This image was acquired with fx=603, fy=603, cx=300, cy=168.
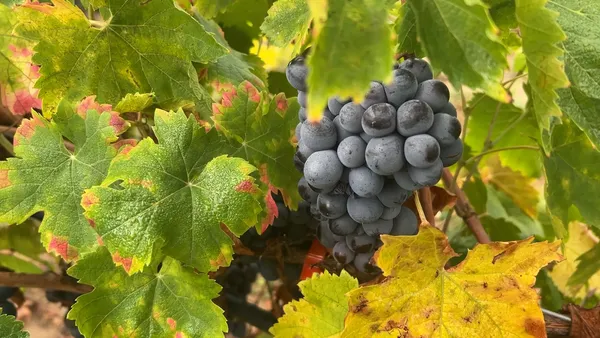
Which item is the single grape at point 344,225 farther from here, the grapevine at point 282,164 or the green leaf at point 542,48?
the green leaf at point 542,48

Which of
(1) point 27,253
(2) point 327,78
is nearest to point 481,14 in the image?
(2) point 327,78

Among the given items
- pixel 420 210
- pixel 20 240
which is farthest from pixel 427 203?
pixel 20 240

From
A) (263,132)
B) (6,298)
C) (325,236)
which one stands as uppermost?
(263,132)

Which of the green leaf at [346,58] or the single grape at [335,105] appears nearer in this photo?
the green leaf at [346,58]

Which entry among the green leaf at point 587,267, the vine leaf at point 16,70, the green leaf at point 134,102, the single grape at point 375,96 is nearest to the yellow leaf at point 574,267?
the green leaf at point 587,267

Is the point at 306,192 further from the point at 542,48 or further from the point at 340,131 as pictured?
the point at 542,48

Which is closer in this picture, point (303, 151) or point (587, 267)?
point (303, 151)
